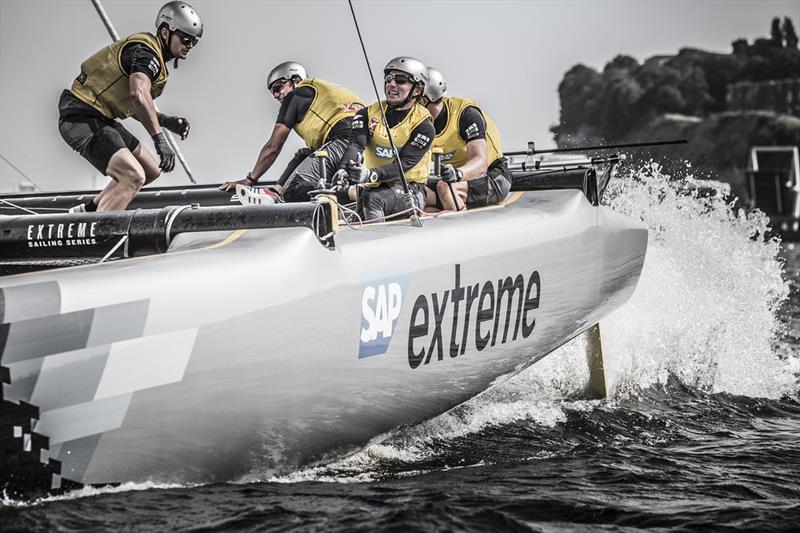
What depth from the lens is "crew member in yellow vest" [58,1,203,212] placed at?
5.03 m

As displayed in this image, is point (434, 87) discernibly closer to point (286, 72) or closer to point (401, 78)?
point (401, 78)

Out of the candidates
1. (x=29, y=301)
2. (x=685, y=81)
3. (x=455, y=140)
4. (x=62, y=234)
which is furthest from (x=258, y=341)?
(x=685, y=81)

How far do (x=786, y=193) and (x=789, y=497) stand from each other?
42549mm

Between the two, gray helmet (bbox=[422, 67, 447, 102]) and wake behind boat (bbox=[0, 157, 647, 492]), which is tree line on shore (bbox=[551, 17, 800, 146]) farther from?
wake behind boat (bbox=[0, 157, 647, 492])

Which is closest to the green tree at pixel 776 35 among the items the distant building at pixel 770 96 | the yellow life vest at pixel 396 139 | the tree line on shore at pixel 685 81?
the tree line on shore at pixel 685 81

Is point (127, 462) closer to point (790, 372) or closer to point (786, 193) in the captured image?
point (790, 372)

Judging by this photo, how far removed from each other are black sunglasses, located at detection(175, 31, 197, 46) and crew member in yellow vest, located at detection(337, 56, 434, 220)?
3.06 feet

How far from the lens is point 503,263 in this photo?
4.77 meters

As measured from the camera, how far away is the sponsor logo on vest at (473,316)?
13.9 ft

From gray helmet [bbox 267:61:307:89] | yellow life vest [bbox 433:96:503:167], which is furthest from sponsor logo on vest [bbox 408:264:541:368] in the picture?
gray helmet [bbox 267:61:307:89]

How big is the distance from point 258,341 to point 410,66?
94.2 inches

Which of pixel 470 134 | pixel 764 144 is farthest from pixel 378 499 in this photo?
pixel 764 144

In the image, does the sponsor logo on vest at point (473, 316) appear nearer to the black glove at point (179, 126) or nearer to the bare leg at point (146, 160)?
the bare leg at point (146, 160)

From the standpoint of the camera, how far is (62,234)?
3967 millimetres
